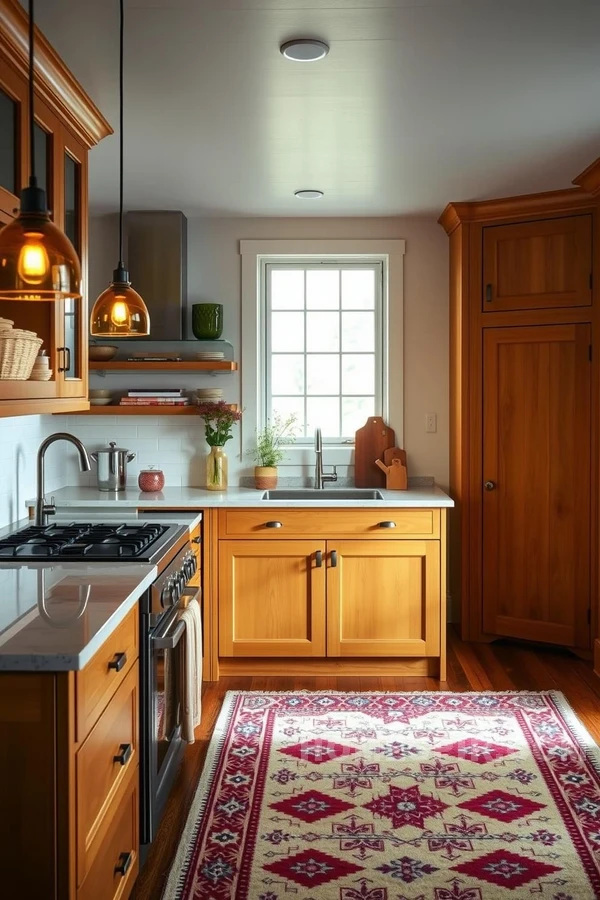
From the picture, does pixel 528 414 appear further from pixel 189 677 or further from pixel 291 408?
pixel 189 677

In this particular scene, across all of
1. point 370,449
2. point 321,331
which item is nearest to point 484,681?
point 370,449

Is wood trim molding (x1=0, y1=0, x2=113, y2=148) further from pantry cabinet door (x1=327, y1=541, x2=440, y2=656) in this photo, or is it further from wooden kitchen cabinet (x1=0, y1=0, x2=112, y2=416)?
pantry cabinet door (x1=327, y1=541, x2=440, y2=656)

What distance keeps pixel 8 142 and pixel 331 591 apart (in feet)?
8.23

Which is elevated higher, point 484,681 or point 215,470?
point 215,470

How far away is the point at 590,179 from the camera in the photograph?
154 inches

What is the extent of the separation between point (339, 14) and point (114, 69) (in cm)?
79

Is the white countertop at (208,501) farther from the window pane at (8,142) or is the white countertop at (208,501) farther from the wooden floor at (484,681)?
the window pane at (8,142)

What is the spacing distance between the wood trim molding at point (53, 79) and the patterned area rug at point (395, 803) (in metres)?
2.30

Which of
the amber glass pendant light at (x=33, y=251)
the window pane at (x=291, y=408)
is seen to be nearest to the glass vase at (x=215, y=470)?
the window pane at (x=291, y=408)

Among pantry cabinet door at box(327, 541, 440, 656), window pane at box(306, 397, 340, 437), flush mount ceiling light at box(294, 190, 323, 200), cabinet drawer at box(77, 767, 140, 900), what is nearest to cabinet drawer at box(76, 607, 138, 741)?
cabinet drawer at box(77, 767, 140, 900)

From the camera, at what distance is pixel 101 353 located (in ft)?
14.6

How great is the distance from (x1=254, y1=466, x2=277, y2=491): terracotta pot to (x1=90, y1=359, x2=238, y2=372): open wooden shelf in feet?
1.87

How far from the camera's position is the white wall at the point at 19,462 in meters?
3.59

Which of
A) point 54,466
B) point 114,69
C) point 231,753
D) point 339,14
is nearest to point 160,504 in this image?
point 54,466
